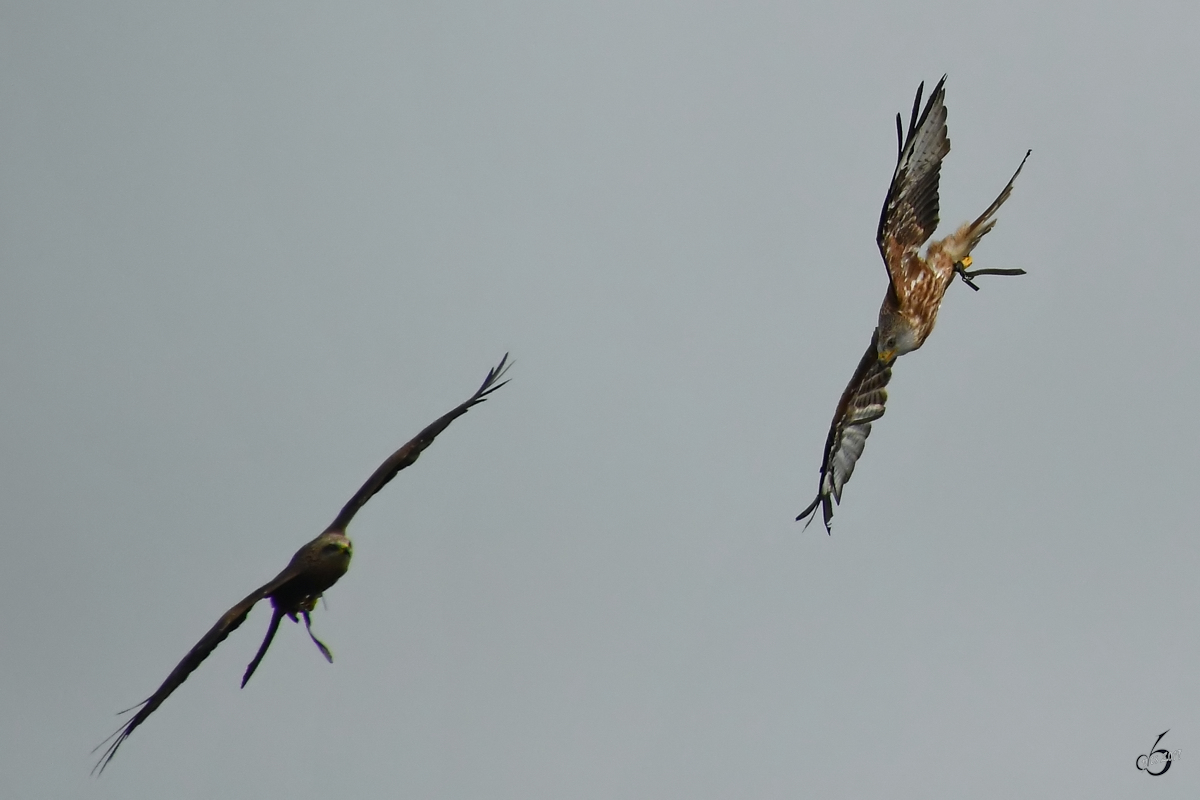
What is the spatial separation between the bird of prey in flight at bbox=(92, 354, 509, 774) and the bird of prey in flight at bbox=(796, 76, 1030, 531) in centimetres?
352

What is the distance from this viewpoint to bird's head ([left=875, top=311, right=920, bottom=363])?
18.1 metres

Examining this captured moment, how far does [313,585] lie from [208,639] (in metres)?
1.33

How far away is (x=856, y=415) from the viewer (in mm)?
18688

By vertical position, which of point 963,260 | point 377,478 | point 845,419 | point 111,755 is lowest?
point 111,755

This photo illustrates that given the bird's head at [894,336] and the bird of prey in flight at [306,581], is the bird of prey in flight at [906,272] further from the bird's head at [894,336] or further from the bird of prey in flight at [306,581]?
the bird of prey in flight at [306,581]

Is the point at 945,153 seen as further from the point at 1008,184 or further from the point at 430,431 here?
the point at 430,431

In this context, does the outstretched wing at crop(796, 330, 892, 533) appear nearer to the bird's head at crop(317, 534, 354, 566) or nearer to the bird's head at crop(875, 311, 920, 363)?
the bird's head at crop(875, 311, 920, 363)

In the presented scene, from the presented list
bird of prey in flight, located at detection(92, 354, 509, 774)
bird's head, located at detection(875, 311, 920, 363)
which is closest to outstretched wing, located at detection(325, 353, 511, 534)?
bird of prey in flight, located at detection(92, 354, 509, 774)

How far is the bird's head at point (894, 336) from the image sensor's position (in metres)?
18.1

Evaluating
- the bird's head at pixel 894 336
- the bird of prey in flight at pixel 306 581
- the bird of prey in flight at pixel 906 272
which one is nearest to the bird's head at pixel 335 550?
the bird of prey in flight at pixel 306 581

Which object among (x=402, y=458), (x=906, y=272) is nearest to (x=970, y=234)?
(x=906, y=272)

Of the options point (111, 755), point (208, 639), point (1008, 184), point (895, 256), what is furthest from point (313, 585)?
point (1008, 184)

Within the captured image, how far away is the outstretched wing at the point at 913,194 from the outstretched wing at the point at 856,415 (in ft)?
2.56

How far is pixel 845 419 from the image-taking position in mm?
18625
